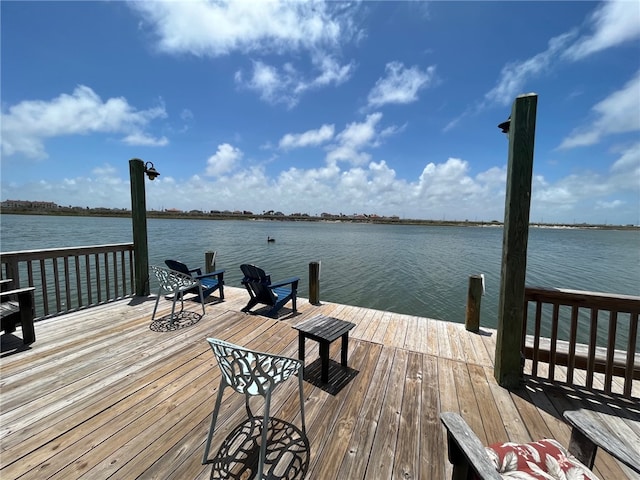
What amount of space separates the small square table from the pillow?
1252 mm

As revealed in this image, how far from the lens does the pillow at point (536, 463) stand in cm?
108

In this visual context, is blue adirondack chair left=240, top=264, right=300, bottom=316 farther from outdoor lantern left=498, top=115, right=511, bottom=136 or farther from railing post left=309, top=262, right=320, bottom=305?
outdoor lantern left=498, top=115, right=511, bottom=136

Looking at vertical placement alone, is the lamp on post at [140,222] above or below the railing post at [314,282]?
above

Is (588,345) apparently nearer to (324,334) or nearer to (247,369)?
(324,334)

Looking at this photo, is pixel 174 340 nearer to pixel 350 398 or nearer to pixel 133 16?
pixel 350 398

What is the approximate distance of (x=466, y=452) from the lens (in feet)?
3.14

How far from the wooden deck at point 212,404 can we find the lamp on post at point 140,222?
1327mm

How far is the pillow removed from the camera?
1.08 meters

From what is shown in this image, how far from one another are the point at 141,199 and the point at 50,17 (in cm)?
318

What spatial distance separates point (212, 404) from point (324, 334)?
1.03 m

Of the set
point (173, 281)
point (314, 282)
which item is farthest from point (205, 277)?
point (314, 282)

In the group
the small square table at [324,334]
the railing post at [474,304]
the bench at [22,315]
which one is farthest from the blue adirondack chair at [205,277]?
the railing post at [474,304]

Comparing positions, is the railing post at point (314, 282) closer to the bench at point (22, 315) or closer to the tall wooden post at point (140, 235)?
the tall wooden post at point (140, 235)

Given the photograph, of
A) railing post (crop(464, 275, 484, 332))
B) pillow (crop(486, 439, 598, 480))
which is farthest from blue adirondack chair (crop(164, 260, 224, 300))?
pillow (crop(486, 439, 598, 480))
